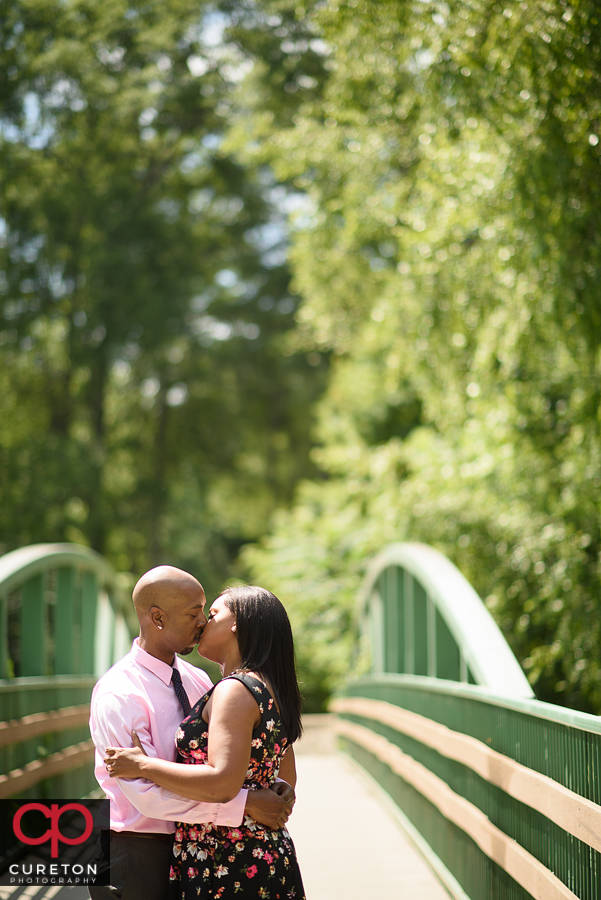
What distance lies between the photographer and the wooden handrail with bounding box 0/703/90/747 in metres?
4.60

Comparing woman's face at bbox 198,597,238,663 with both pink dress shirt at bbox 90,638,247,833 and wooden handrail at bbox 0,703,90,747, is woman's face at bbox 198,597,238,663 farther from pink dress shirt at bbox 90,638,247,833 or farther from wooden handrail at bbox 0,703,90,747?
wooden handrail at bbox 0,703,90,747

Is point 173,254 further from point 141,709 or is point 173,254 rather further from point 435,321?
point 141,709

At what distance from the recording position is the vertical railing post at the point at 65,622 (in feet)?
22.7

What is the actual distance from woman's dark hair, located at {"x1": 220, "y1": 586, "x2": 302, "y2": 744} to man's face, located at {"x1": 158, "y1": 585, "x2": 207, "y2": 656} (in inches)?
3.4

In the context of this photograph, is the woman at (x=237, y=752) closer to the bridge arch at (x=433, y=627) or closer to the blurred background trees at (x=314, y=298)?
the bridge arch at (x=433, y=627)

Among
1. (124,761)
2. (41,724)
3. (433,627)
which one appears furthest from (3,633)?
(124,761)

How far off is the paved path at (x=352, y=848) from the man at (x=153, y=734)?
246cm

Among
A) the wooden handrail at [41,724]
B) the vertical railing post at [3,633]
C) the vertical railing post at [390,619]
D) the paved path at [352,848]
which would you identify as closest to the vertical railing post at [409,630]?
the vertical railing post at [390,619]

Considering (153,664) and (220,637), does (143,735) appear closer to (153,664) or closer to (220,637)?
(153,664)

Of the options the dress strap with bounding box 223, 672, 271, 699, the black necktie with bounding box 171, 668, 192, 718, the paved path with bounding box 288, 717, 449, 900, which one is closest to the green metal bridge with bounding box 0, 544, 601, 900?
the paved path with bounding box 288, 717, 449, 900

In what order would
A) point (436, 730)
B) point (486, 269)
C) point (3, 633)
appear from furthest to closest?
1. point (486, 269)
2. point (436, 730)
3. point (3, 633)

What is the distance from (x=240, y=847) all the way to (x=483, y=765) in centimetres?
188

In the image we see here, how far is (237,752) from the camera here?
2189 mm

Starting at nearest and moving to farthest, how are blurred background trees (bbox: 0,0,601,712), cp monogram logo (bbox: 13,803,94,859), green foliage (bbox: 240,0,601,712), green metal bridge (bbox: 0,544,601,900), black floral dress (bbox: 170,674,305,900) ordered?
black floral dress (bbox: 170,674,305,900) < cp monogram logo (bbox: 13,803,94,859) < green metal bridge (bbox: 0,544,601,900) < green foliage (bbox: 240,0,601,712) < blurred background trees (bbox: 0,0,601,712)
